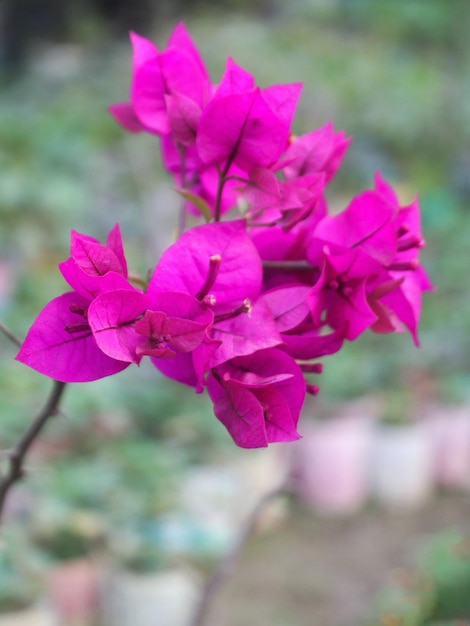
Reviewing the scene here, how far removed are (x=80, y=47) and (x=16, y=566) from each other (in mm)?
4660

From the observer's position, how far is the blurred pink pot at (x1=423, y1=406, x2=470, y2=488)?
97.3 inches

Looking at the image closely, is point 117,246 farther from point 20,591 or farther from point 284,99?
point 20,591

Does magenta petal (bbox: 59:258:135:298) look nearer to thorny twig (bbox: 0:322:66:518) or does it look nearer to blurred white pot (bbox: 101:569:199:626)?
thorny twig (bbox: 0:322:66:518)

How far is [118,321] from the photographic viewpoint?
32cm

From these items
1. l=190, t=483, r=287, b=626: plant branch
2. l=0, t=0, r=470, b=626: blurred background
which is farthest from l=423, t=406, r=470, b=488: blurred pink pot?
l=190, t=483, r=287, b=626: plant branch

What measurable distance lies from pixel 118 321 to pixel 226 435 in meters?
1.67

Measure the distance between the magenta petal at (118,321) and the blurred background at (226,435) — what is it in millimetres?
283

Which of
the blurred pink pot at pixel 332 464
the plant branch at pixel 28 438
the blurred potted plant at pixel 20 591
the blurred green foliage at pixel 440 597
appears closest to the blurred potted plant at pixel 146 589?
the blurred potted plant at pixel 20 591

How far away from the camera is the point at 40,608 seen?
41.6 inches

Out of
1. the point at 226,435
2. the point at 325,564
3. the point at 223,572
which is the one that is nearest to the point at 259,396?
the point at 223,572

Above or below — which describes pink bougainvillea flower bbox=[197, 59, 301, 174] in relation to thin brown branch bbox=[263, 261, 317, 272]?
above

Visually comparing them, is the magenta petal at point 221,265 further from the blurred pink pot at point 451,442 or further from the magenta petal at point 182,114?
the blurred pink pot at point 451,442

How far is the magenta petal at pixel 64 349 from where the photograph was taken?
32 cm

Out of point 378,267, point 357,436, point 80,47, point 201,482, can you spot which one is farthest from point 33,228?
point 80,47
